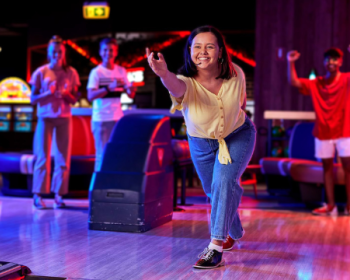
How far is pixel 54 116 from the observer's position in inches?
196

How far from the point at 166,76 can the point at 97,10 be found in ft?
30.8

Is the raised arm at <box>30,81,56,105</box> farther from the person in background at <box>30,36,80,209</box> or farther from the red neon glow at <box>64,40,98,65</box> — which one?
the red neon glow at <box>64,40,98,65</box>

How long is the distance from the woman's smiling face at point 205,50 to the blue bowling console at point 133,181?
4.45 ft

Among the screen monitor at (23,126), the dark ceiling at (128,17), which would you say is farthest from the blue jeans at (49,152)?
the screen monitor at (23,126)

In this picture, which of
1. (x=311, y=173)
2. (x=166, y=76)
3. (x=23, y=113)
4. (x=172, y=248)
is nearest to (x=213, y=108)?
(x=166, y=76)

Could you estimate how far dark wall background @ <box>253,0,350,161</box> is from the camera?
859 cm

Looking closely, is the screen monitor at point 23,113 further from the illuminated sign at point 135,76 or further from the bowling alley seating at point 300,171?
the bowling alley seating at point 300,171

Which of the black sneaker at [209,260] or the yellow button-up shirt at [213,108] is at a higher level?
the yellow button-up shirt at [213,108]

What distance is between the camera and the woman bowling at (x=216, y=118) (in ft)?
9.27

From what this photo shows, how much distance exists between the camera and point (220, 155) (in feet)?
9.49

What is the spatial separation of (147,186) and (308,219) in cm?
164

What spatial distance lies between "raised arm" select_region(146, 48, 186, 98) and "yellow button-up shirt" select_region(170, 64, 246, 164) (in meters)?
0.06

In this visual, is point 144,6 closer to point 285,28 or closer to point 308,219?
point 285,28

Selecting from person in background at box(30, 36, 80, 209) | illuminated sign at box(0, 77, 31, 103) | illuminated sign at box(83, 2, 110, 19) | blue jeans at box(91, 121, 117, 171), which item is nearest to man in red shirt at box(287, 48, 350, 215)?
blue jeans at box(91, 121, 117, 171)
